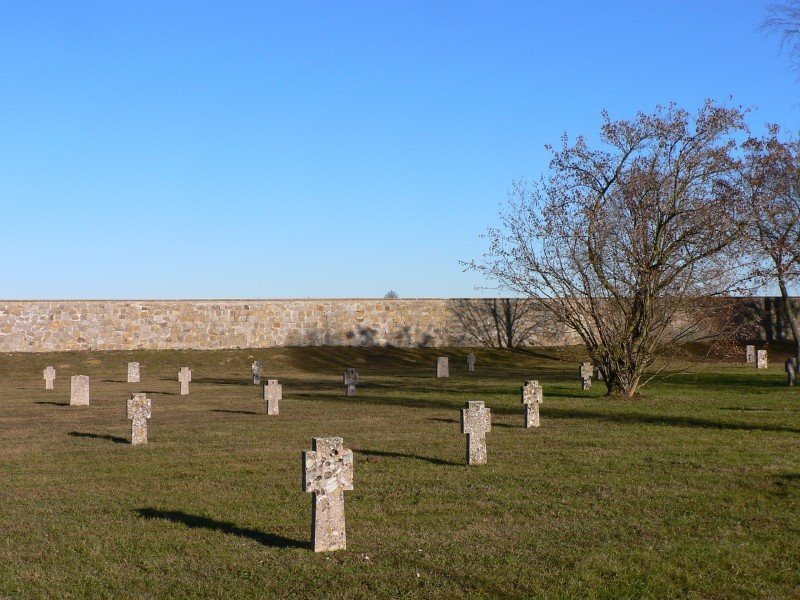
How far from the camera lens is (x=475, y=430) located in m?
13.8

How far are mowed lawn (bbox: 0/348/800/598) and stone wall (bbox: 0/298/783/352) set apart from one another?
30.7m

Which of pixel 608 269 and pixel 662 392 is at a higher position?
pixel 608 269

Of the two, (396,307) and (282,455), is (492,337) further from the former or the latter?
(282,455)

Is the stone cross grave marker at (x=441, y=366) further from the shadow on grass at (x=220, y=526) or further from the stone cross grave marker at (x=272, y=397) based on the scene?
the shadow on grass at (x=220, y=526)

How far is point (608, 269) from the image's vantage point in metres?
25.2

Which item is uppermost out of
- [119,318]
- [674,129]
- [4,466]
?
[674,129]

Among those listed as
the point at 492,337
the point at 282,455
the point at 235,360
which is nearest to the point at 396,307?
the point at 492,337

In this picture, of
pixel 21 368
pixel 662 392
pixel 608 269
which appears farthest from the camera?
pixel 21 368

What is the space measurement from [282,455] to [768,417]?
10.9 metres

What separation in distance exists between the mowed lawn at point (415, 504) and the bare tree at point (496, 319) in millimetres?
34450

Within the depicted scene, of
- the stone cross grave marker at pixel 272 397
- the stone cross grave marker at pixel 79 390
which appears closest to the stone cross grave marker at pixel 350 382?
the stone cross grave marker at pixel 272 397

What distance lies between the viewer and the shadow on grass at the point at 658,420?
59.5 ft

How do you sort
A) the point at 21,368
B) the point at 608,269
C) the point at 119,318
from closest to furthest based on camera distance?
the point at 608,269 < the point at 21,368 < the point at 119,318

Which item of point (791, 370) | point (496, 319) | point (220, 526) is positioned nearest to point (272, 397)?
point (220, 526)
